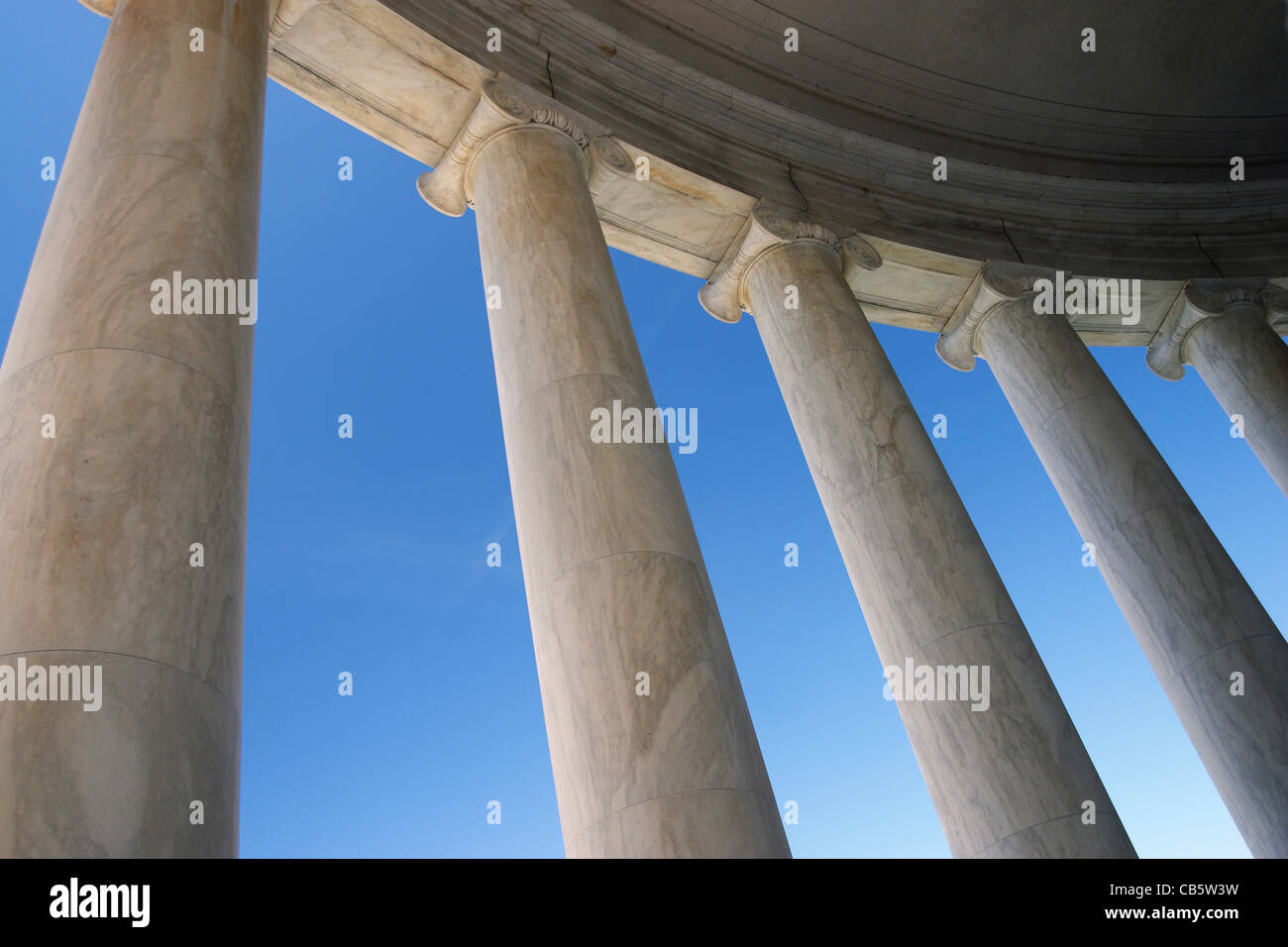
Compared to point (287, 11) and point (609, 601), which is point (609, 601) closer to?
point (609, 601)

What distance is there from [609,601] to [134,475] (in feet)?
205

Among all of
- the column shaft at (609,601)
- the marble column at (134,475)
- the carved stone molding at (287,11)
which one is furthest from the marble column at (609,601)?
the carved stone molding at (287,11)

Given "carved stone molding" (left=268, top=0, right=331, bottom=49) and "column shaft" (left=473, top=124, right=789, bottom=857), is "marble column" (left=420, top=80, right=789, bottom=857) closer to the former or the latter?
"column shaft" (left=473, top=124, right=789, bottom=857)

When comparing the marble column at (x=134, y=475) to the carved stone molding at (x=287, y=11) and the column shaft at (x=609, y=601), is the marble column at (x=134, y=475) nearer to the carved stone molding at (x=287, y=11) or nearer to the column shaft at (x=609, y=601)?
the column shaft at (x=609, y=601)

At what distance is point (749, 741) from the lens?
13250 cm

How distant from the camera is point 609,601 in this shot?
140750 millimetres

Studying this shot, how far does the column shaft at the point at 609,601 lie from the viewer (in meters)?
124

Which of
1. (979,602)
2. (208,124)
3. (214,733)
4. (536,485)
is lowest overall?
(214,733)

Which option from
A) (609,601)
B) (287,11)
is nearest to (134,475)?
(609,601)

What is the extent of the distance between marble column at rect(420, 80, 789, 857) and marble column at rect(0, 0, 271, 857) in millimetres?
47762

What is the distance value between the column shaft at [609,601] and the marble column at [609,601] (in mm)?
204
